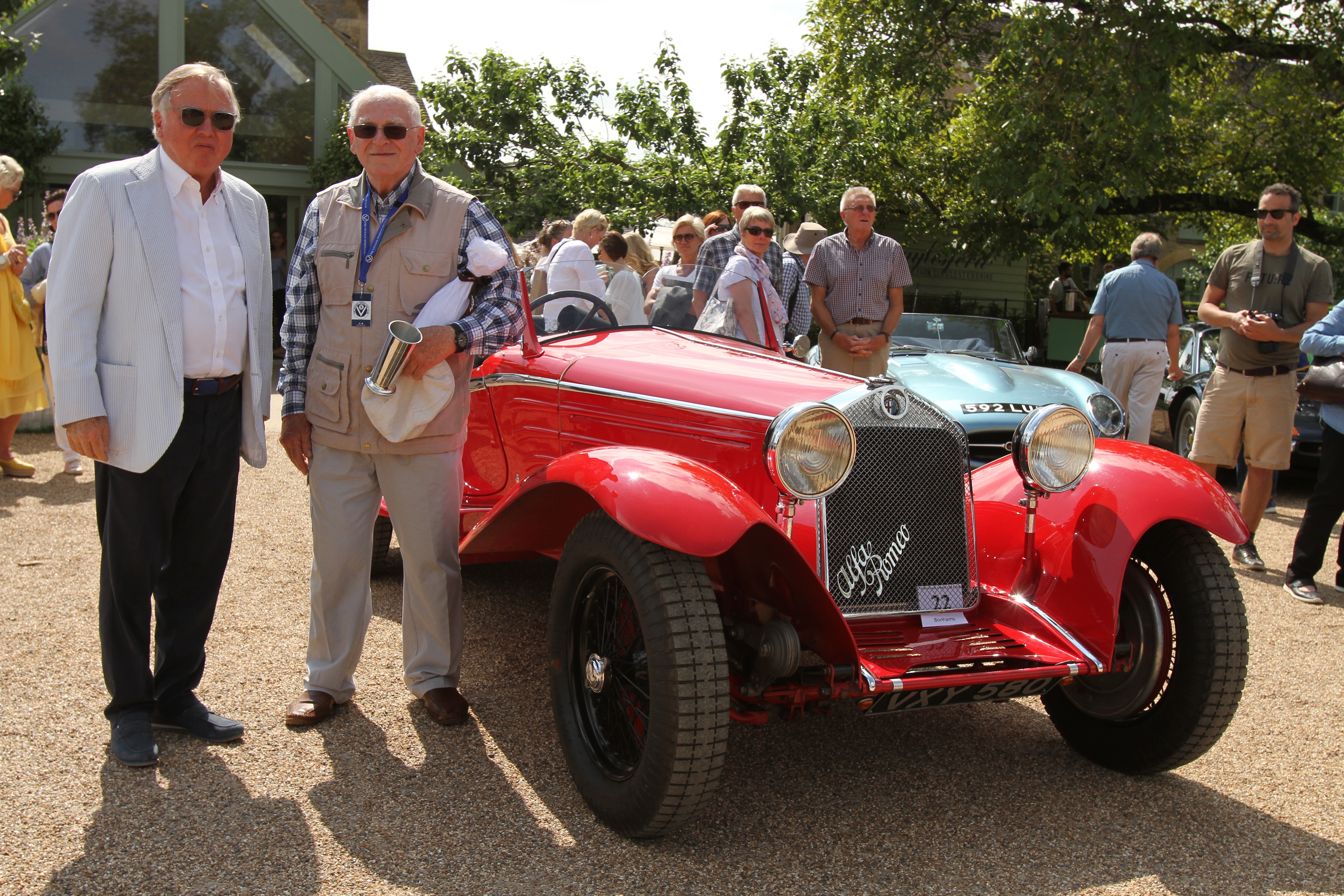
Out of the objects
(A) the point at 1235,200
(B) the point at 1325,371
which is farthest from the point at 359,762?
(A) the point at 1235,200

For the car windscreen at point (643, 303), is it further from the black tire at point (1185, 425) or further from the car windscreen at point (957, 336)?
the black tire at point (1185, 425)

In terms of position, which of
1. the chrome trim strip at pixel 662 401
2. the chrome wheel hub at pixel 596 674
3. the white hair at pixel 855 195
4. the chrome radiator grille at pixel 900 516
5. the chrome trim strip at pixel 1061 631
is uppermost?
the white hair at pixel 855 195

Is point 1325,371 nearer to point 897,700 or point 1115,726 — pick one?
point 1115,726

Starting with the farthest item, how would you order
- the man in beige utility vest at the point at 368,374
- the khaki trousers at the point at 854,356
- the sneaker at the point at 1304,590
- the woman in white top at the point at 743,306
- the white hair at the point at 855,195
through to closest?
the khaki trousers at the point at 854,356, the white hair at the point at 855,195, the sneaker at the point at 1304,590, the woman in white top at the point at 743,306, the man in beige utility vest at the point at 368,374

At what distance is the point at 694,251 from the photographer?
829 centimetres

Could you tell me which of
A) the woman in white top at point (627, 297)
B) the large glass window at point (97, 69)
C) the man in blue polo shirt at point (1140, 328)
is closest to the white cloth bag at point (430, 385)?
the woman in white top at point (627, 297)

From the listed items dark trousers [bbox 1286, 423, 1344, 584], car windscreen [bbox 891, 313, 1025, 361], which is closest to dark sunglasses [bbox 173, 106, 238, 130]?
dark trousers [bbox 1286, 423, 1344, 584]

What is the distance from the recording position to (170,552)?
3.11m

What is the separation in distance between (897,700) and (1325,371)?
12.1ft

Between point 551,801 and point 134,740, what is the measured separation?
1225mm

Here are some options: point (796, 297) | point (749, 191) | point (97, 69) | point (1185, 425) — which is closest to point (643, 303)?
point (796, 297)

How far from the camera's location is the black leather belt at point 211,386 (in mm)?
3006

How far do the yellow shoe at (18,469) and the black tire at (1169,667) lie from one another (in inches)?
258

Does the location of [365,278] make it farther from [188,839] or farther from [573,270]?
[573,270]
